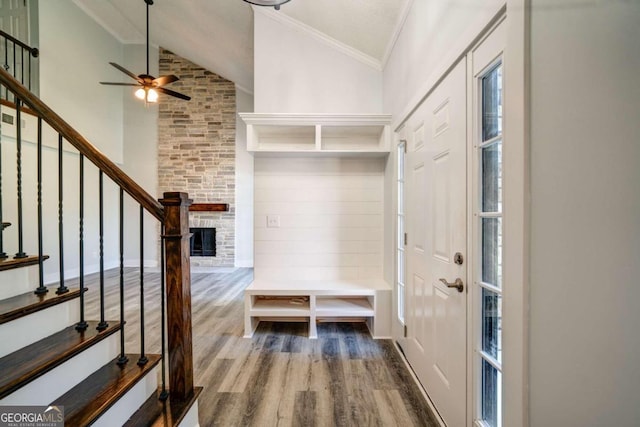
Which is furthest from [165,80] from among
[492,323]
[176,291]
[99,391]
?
[492,323]

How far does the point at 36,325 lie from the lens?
1378 millimetres

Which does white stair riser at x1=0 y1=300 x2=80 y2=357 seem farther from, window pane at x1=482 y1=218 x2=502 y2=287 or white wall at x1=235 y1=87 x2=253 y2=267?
white wall at x1=235 y1=87 x2=253 y2=267

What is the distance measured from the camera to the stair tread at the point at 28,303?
126 centimetres

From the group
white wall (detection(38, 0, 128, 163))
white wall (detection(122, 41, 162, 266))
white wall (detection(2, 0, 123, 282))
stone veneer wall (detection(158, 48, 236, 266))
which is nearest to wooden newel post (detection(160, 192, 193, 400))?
white wall (detection(2, 0, 123, 282))

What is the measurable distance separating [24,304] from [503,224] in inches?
88.3

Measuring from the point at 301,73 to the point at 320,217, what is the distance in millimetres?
1603

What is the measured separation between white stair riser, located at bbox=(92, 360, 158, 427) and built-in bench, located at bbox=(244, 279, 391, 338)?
1.23 m

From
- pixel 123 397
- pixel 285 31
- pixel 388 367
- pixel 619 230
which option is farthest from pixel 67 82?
pixel 619 230

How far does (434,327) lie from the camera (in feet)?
5.61

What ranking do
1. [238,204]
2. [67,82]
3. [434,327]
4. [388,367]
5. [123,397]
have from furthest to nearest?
[238,204] < [67,82] < [388,367] < [434,327] < [123,397]

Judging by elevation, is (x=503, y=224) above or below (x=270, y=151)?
below

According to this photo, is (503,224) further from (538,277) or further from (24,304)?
(24,304)

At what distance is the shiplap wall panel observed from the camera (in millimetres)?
3096

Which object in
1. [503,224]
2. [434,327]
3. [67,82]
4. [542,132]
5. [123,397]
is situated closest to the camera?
[542,132]
